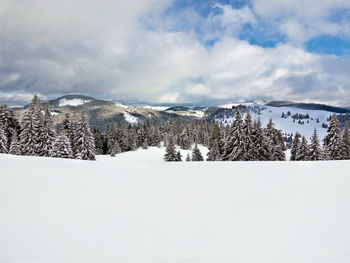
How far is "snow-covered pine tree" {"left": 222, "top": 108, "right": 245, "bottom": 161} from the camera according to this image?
2925 centimetres

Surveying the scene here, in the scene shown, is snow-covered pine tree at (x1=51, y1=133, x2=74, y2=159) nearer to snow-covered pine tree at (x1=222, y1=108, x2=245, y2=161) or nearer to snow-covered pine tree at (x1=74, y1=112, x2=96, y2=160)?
snow-covered pine tree at (x1=74, y1=112, x2=96, y2=160)

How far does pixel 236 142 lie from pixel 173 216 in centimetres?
2534

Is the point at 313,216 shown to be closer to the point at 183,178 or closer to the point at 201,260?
the point at 201,260

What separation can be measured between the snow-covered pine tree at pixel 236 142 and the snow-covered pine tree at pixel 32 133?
2949 centimetres

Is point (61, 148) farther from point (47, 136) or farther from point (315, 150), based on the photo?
point (315, 150)

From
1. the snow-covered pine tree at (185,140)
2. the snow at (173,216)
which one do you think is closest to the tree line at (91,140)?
the snow at (173,216)

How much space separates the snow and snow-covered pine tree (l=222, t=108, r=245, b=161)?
63.6ft

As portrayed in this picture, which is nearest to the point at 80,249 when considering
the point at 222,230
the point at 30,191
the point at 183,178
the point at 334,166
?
the point at 222,230

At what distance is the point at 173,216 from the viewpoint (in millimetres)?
6074

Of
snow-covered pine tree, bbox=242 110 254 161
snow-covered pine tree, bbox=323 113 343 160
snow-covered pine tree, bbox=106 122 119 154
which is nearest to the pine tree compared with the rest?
snow-covered pine tree, bbox=242 110 254 161

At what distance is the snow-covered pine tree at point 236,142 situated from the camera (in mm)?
29250

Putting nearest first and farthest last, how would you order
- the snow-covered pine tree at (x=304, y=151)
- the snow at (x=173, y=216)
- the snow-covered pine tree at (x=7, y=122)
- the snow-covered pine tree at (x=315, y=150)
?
the snow at (x=173, y=216), the snow-covered pine tree at (x=315, y=150), the snow-covered pine tree at (x=304, y=151), the snow-covered pine tree at (x=7, y=122)

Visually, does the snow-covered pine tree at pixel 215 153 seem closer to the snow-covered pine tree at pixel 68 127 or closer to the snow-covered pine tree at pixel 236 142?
the snow-covered pine tree at pixel 236 142

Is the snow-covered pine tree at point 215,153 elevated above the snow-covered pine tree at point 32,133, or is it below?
below
